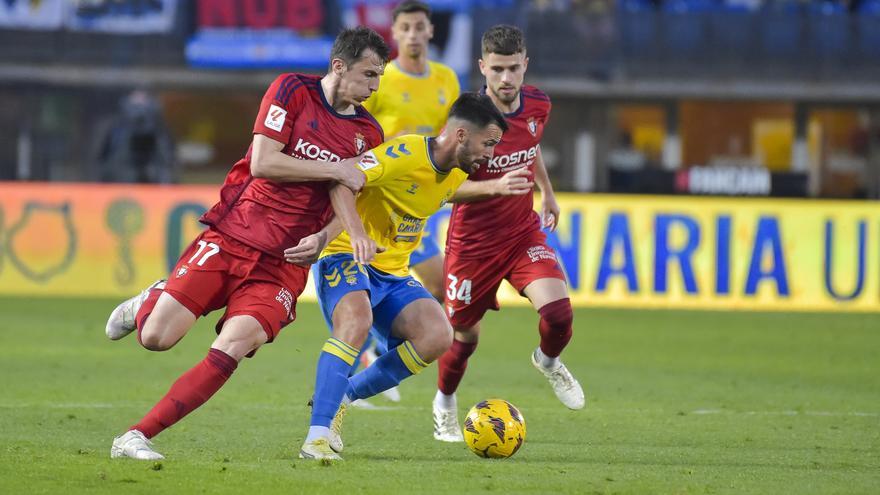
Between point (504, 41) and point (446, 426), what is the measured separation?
224cm

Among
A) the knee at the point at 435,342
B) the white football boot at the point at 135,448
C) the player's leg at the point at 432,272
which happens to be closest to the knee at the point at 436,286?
the player's leg at the point at 432,272

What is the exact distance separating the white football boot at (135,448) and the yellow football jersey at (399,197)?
1.44 m

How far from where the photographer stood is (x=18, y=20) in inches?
1078

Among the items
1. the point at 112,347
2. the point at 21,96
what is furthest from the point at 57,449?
the point at 21,96

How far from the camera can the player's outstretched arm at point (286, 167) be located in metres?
7.45

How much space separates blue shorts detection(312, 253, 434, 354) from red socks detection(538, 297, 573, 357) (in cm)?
121

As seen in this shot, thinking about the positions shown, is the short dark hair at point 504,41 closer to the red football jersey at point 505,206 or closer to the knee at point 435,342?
the red football jersey at point 505,206

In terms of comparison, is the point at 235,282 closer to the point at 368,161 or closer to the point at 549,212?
the point at 368,161

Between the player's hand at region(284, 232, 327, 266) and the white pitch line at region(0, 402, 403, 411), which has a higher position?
the player's hand at region(284, 232, 327, 266)

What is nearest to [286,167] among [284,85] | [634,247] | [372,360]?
[284,85]

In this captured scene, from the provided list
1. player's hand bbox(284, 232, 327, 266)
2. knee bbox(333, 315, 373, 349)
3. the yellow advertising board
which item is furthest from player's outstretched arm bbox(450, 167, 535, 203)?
the yellow advertising board

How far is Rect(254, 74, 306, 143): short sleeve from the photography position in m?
7.52

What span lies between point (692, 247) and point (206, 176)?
14.5 meters

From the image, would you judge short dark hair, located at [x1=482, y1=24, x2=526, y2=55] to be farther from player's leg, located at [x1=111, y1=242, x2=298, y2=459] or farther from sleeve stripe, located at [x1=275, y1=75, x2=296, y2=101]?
player's leg, located at [x1=111, y1=242, x2=298, y2=459]
